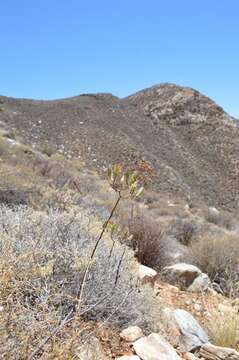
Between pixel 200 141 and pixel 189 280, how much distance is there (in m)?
31.0

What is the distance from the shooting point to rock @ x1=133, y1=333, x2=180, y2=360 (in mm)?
3338

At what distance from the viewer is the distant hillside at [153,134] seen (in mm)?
26234

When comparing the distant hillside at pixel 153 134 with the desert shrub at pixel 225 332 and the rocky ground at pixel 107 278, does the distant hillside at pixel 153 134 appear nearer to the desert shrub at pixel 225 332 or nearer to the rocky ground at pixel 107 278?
the rocky ground at pixel 107 278

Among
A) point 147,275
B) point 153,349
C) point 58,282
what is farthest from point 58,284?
point 147,275

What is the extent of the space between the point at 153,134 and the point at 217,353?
3055 cm

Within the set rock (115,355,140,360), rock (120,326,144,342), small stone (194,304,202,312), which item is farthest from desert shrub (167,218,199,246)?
rock (115,355,140,360)

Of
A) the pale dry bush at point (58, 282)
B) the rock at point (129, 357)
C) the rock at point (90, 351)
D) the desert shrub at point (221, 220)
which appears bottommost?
the desert shrub at point (221, 220)

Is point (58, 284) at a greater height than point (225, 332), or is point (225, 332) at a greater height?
point (58, 284)

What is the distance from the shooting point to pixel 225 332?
4465 millimetres

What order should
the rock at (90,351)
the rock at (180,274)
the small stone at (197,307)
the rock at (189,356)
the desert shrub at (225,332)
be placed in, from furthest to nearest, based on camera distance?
1. the rock at (180,274)
2. the small stone at (197,307)
3. the desert shrub at (225,332)
4. the rock at (189,356)
5. the rock at (90,351)

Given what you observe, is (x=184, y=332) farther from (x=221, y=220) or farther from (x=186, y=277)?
(x=221, y=220)

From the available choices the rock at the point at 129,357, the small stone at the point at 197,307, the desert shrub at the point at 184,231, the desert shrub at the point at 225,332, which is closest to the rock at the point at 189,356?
the desert shrub at the point at 225,332

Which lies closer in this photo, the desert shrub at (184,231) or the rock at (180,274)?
the rock at (180,274)

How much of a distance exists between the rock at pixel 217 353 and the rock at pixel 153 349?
71 cm
